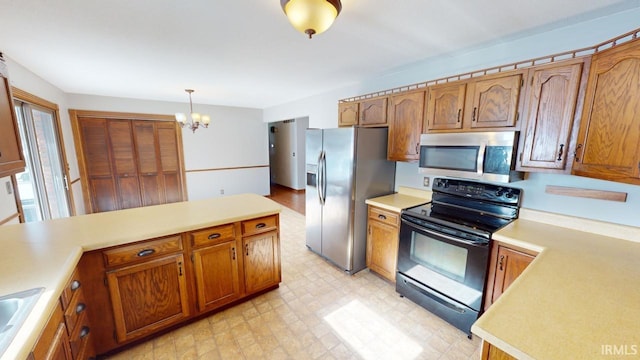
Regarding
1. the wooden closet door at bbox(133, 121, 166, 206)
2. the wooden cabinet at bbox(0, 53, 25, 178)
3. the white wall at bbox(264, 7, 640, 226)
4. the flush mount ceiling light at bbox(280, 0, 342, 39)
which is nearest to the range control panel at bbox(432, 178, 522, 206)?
the white wall at bbox(264, 7, 640, 226)

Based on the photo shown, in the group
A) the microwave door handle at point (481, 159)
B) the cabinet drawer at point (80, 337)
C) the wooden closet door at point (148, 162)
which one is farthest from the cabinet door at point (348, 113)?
the wooden closet door at point (148, 162)

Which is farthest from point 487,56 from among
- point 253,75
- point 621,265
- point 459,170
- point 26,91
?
point 26,91

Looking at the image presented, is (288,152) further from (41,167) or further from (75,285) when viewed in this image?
(75,285)

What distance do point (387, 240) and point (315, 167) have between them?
1.21 meters

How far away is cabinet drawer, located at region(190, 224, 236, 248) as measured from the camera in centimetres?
181

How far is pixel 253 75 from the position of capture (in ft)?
9.63

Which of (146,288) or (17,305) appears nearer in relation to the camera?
(17,305)

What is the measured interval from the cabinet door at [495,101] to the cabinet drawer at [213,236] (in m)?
2.23

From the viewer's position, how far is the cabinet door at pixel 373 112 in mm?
2639

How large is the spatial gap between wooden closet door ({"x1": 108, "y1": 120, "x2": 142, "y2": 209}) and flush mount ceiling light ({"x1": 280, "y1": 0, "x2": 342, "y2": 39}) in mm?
4853

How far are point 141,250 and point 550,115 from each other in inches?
117

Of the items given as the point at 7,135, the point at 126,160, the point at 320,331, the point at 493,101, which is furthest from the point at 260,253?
the point at 126,160

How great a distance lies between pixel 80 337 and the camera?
1.33 meters

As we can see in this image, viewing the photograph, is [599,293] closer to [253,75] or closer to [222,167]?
[253,75]
